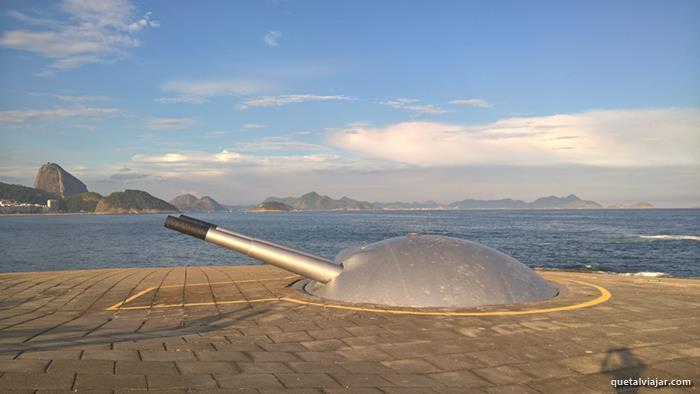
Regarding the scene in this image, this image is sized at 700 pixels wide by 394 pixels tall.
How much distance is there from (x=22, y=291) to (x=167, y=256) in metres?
39.8

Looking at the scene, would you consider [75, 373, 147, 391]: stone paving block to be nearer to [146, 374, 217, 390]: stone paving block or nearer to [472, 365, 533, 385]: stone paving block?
[146, 374, 217, 390]: stone paving block

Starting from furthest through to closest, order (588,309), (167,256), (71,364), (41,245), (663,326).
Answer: (41,245), (167,256), (588,309), (663,326), (71,364)

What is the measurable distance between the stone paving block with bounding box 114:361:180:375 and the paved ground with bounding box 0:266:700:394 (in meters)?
0.02

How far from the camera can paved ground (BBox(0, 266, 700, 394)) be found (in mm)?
6199

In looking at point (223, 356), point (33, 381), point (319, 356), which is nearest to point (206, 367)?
point (223, 356)

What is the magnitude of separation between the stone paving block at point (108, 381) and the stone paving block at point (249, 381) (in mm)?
934

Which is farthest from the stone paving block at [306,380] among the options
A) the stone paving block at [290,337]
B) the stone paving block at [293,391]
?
the stone paving block at [290,337]

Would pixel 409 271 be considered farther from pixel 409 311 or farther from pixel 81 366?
pixel 81 366

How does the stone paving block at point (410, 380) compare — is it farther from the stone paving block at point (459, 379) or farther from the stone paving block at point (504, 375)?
the stone paving block at point (504, 375)

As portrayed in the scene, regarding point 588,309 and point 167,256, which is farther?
point 167,256

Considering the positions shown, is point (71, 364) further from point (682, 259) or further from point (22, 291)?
point (682, 259)

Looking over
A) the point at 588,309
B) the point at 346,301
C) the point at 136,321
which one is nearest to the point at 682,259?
the point at 588,309

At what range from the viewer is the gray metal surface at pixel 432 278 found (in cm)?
1142

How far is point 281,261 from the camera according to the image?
1237cm
